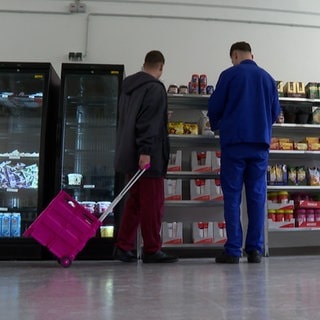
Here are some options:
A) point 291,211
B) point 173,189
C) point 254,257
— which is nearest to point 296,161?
point 291,211

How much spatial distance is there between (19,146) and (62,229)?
5.35ft

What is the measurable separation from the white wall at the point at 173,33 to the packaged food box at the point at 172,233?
5.50ft

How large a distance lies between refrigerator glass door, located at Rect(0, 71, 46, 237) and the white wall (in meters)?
0.71

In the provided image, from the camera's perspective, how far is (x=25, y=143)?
396cm

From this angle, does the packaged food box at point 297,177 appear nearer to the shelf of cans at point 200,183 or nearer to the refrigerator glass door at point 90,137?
the shelf of cans at point 200,183

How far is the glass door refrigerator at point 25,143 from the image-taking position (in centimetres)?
365

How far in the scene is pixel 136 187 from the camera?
Result: 3062 mm

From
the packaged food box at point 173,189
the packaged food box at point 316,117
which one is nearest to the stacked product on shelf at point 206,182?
the packaged food box at point 173,189

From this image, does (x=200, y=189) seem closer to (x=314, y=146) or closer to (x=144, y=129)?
(x=144, y=129)

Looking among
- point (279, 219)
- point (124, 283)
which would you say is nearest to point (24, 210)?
point (124, 283)

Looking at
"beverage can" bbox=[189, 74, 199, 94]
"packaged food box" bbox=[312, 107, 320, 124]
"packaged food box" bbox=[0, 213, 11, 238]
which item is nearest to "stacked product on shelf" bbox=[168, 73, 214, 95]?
"beverage can" bbox=[189, 74, 199, 94]

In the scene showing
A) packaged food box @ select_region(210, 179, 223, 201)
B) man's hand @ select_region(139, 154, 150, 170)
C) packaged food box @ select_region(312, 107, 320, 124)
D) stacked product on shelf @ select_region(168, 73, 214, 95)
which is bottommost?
packaged food box @ select_region(210, 179, 223, 201)

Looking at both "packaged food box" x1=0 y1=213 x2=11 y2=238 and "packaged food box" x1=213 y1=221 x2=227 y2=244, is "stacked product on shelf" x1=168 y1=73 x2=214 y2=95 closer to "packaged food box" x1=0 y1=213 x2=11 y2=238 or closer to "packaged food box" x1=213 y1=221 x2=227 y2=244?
"packaged food box" x1=213 y1=221 x2=227 y2=244

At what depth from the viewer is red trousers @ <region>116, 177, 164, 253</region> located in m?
2.91
